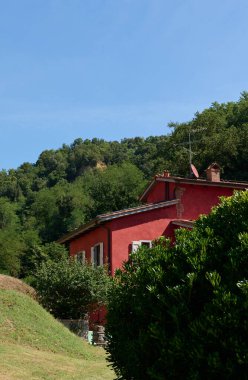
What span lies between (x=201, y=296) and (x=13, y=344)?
9.32 metres

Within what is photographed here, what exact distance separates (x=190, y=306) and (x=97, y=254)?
1947 centimetres

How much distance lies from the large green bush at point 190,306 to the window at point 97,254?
681 inches

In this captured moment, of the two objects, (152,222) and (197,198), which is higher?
(197,198)

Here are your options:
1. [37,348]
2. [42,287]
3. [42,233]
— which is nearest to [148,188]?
[42,287]

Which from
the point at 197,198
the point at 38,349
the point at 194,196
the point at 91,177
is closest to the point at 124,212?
the point at 194,196

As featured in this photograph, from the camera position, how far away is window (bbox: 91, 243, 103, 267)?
78.7 feet

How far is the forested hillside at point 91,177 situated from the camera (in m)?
50.2

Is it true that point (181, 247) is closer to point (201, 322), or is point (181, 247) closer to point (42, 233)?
point (201, 322)

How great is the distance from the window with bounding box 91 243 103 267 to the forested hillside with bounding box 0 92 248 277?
10.4 m

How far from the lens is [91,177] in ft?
263

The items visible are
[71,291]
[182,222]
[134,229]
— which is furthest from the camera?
[134,229]

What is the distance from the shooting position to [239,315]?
4.96m

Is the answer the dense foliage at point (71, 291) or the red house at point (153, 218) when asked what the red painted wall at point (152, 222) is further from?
the dense foliage at point (71, 291)

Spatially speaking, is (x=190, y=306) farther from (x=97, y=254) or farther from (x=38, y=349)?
(x=97, y=254)
